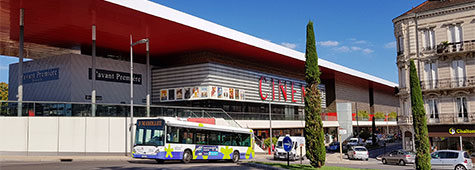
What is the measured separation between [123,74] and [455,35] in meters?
33.3

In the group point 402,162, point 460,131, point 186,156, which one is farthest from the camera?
point 460,131

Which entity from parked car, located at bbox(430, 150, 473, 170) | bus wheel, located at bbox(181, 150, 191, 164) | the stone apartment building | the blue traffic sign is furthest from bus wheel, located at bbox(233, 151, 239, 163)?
the stone apartment building

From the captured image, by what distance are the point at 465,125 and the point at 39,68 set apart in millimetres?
41846

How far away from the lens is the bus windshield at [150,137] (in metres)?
24.3

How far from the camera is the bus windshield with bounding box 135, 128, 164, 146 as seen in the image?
24.3 metres

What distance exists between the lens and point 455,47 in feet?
115

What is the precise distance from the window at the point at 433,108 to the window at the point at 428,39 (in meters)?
4.56

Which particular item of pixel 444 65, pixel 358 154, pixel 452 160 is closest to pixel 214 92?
pixel 358 154

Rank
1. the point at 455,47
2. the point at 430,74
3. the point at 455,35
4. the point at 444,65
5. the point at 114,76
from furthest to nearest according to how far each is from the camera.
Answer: the point at 114,76 → the point at 430,74 → the point at 444,65 → the point at 455,35 → the point at 455,47

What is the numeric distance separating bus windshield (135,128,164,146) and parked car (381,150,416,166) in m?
19.5

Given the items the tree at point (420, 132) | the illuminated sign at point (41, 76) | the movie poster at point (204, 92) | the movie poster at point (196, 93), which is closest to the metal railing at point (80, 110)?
the movie poster at point (204, 92)

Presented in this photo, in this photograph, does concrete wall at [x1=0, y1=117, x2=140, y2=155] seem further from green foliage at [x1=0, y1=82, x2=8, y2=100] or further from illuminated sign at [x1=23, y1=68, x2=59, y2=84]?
green foliage at [x1=0, y1=82, x2=8, y2=100]

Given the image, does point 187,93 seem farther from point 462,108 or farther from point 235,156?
point 462,108

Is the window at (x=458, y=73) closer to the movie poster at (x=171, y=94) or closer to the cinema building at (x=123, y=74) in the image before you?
the cinema building at (x=123, y=74)
